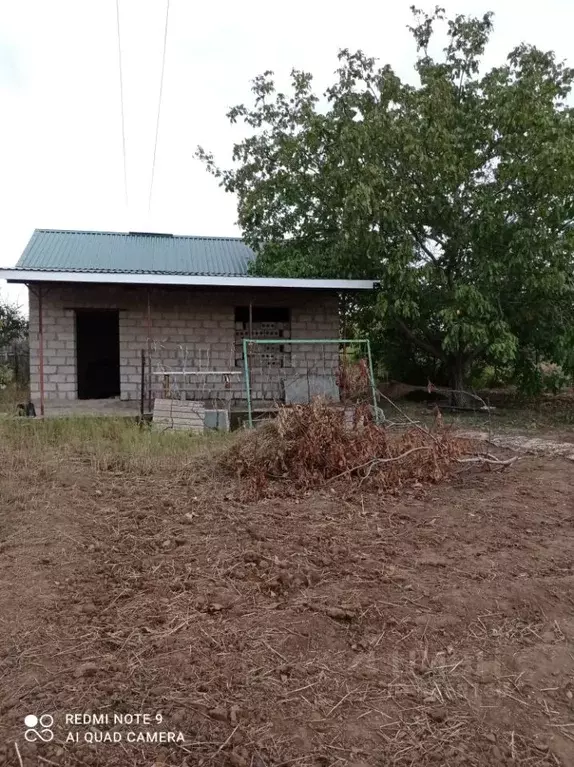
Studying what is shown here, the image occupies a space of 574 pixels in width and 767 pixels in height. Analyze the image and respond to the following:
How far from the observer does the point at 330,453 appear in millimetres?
5688

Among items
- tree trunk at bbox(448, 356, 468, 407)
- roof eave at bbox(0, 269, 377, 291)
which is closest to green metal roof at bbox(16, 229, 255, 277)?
roof eave at bbox(0, 269, 377, 291)

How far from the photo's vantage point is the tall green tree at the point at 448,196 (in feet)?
33.4

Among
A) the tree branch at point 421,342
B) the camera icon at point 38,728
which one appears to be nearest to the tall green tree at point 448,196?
the tree branch at point 421,342

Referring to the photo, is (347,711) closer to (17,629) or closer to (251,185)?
(17,629)

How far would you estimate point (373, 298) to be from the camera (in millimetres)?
12227

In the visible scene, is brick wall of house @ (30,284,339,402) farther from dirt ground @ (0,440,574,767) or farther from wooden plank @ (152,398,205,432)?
dirt ground @ (0,440,574,767)

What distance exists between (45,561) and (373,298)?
965 cm

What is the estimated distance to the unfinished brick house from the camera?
35.6 feet

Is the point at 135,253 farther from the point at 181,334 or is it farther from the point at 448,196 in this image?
the point at 448,196

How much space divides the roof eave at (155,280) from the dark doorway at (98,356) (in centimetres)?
Result: 494

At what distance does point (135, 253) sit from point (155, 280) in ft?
10.8

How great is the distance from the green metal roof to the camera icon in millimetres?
9321

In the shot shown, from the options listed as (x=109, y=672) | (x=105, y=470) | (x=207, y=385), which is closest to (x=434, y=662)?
(x=109, y=672)

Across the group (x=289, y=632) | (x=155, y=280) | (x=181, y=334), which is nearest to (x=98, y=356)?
(x=181, y=334)
